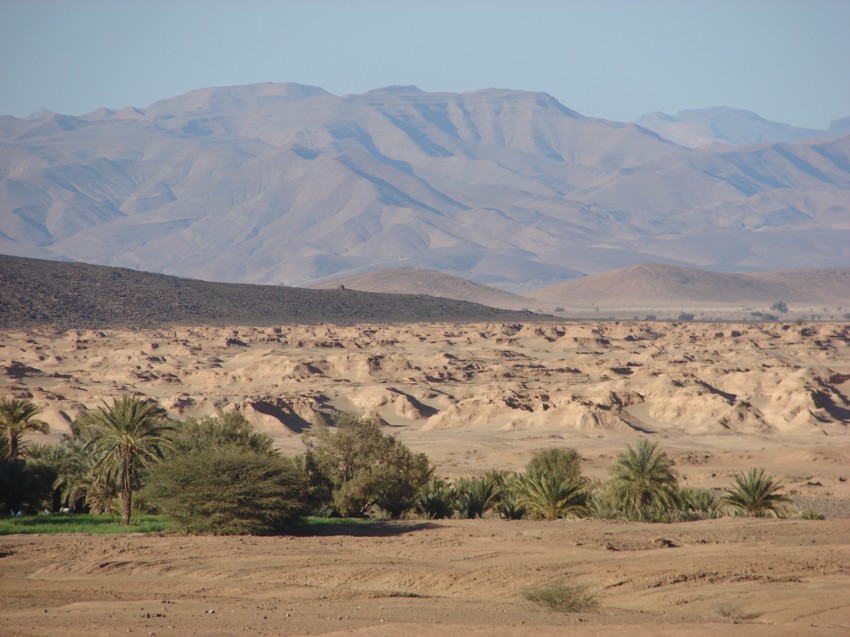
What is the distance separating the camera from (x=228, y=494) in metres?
25.9

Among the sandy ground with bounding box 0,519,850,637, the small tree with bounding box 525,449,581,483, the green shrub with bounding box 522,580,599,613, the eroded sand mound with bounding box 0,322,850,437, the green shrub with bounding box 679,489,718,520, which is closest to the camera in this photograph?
the sandy ground with bounding box 0,519,850,637

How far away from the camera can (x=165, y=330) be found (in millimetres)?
105375

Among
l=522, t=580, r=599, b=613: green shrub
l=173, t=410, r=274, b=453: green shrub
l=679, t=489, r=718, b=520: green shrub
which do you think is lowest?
l=679, t=489, r=718, b=520: green shrub

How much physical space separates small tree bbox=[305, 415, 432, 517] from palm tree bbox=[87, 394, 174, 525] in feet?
15.0

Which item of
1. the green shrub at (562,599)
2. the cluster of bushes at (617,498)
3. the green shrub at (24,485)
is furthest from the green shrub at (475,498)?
the green shrub at (562,599)

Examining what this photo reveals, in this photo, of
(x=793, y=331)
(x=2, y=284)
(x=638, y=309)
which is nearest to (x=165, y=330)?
(x=2, y=284)

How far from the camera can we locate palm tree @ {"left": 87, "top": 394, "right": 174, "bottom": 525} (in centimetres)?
2795

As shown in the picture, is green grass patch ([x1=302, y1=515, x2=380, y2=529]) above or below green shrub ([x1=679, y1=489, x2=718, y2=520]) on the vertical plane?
below

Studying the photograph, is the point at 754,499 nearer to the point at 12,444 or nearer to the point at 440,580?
the point at 440,580

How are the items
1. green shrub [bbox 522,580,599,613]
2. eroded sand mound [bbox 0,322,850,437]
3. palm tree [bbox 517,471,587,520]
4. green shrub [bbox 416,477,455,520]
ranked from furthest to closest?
eroded sand mound [bbox 0,322,850,437] → green shrub [bbox 416,477,455,520] → palm tree [bbox 517,471,587,520] → green shrub [bbox 522,580,599,613]

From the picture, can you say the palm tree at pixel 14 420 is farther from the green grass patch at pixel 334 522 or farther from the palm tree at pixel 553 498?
the palm tree at pixel 553 498

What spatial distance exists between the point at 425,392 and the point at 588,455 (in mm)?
21440

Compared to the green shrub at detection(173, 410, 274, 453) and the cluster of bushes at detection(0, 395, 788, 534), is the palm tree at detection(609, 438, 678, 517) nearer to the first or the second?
the cluster of bushes at detection(0, 395, 788, 534)

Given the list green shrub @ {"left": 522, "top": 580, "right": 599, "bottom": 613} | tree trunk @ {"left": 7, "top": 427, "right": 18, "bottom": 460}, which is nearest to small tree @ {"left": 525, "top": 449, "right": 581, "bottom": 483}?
→ tree trunk @ {"left": 7, "top": 427, "right": 18, "bottom": 460}
